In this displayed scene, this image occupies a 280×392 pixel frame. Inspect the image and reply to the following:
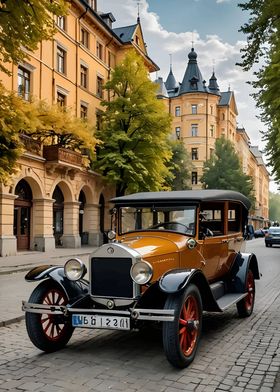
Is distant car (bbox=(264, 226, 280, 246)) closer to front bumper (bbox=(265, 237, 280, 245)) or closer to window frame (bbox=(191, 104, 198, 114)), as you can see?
front bumper (bbox=(265, 237, 280, 245))

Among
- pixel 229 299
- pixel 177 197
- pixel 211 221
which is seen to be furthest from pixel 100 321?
pixel 211 221

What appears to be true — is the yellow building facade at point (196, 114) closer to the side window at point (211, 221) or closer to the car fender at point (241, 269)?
the car fender at point (241, 269)

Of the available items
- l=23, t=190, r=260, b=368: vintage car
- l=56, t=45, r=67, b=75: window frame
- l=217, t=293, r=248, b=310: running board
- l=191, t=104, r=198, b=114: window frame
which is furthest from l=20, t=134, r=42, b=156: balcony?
l=191, t=104, r=198, b=114: window frame

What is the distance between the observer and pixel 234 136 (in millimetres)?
77188

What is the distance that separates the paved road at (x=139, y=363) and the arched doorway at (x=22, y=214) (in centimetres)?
1853

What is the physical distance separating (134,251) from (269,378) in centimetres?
202

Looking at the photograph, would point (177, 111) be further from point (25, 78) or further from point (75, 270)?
point (75, 270)

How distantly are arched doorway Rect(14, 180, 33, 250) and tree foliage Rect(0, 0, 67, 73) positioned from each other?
1469 centimetres

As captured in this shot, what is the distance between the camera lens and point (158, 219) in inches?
268

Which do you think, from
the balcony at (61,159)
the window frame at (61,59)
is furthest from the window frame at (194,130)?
the balcony at (61,159)

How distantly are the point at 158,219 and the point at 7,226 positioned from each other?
17.3 m

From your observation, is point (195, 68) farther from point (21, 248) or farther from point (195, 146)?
point (21, 248)

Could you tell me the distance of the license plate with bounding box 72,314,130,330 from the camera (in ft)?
16.8

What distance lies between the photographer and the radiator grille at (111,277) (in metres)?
5.40
